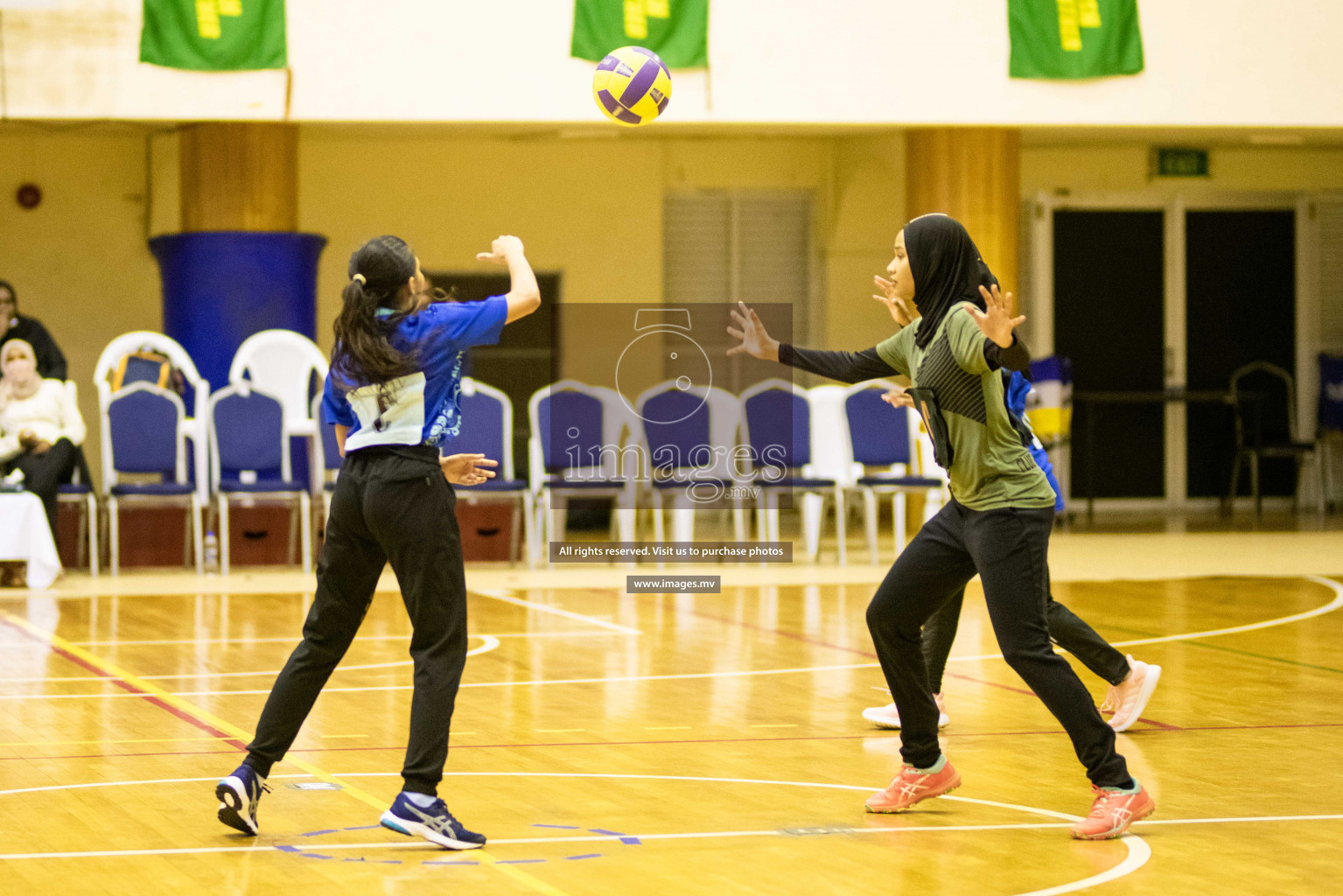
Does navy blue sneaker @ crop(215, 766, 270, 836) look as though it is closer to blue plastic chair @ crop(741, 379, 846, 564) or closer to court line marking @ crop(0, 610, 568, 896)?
court line marking @ crop(0, 610, 568, 896)

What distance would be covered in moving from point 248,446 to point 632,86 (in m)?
4.37

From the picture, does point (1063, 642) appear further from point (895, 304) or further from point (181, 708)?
point (181, 708)

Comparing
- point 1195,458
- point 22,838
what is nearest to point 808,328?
point 1195,458

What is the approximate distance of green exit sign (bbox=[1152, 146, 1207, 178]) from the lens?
16.9 m

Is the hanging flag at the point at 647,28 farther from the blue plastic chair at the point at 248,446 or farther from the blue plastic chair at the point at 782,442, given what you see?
the blue plastic chair at the point at 248,446

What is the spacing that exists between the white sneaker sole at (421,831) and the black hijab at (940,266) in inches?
70.9

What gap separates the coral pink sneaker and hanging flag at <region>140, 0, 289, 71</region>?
9.38m

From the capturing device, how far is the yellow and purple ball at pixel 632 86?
29.1 ft

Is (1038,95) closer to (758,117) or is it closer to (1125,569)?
(758,117)

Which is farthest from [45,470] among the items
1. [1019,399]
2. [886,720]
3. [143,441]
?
[1019,399]

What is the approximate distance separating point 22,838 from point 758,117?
30.2ft

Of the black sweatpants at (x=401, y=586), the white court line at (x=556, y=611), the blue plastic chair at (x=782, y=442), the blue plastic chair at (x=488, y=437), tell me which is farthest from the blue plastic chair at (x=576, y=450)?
the black sweatpants at (x=401, y=586)

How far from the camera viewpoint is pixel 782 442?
12.5m

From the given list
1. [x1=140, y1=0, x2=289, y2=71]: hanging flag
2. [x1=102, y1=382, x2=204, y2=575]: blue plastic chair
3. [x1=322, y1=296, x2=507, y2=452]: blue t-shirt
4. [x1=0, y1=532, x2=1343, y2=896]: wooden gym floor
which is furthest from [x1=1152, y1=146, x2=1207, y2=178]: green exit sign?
[x1=322, y1=296, x2=507, y2=452]: blue t-shirt
